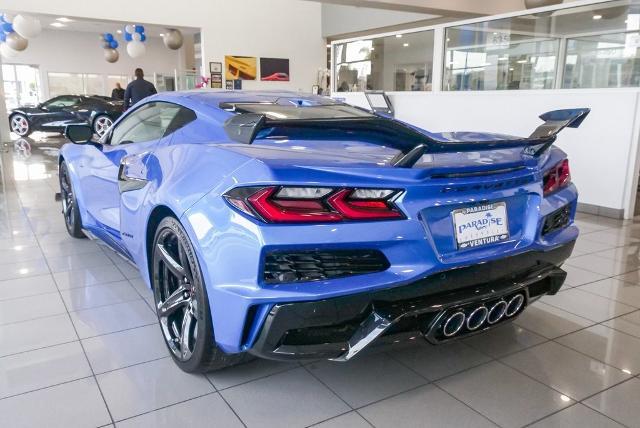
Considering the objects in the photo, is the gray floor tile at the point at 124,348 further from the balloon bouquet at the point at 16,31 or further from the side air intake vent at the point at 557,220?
the balloon bouquet at the point at 16,31

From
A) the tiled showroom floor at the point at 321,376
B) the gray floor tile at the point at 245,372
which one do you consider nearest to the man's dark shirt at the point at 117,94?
the tiled showroom floor at the point at 321,376

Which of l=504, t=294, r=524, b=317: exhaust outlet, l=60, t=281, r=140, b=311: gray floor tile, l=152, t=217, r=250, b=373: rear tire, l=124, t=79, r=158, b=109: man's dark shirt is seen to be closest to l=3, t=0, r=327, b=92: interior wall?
l=124, t=79, r=158, b=109: man's dark shirt

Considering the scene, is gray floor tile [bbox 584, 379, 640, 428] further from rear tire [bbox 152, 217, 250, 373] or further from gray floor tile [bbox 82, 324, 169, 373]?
gray floor tile [bbox 82, 324, 169, 373]

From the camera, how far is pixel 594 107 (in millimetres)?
5004

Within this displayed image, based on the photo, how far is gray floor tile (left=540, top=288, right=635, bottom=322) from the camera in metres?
2.60

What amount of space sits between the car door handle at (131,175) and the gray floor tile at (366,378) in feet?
3.45

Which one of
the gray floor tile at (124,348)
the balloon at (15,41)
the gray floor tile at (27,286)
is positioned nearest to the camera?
the gray floor tile at (124,348)

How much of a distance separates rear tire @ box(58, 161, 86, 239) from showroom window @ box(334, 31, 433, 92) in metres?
4.88

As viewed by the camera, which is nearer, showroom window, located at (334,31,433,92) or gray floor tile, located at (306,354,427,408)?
gray floor tile, located at (306,354,427,408)

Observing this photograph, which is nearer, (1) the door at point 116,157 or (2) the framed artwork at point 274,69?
(1) the door at point 116,157

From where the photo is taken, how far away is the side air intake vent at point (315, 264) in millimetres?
1448

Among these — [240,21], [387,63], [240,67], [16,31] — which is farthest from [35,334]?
[16,31]

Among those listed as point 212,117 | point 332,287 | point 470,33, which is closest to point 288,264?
point 332,287

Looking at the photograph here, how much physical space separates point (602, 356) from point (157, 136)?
88.4 inches
